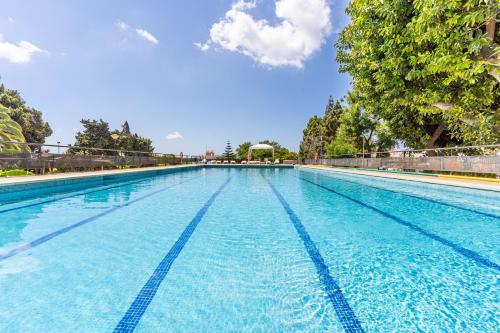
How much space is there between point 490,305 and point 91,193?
29.8 ft

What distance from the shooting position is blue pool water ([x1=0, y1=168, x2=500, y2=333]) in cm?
177

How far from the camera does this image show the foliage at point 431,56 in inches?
239

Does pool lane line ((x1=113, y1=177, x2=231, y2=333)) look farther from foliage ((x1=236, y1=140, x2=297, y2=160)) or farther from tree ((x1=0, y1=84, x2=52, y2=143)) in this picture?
foliage ((x1=236, y1=140, x2=297, y2=160))

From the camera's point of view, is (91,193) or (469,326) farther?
(91,193)

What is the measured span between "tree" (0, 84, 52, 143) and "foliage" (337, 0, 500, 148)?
22340mm

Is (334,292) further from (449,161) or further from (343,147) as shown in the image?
(343,147)

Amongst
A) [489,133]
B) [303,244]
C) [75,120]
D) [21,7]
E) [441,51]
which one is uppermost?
[21,7]

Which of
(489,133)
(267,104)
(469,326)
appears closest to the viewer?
(469,326)

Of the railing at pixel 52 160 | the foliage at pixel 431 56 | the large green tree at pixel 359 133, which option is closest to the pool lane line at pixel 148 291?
the railing at pixel 52 160

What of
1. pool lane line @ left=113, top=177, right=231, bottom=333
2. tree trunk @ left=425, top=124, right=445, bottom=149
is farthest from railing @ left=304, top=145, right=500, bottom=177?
pool lane line @ left=113, top=177, right=231, bottom=333

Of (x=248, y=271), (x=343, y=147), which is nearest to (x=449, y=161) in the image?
(x=248, y=271)

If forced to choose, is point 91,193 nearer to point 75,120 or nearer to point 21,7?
point 21,7

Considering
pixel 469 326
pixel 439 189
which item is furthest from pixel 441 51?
pixel 469 326

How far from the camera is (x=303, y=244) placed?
11.4 ft
